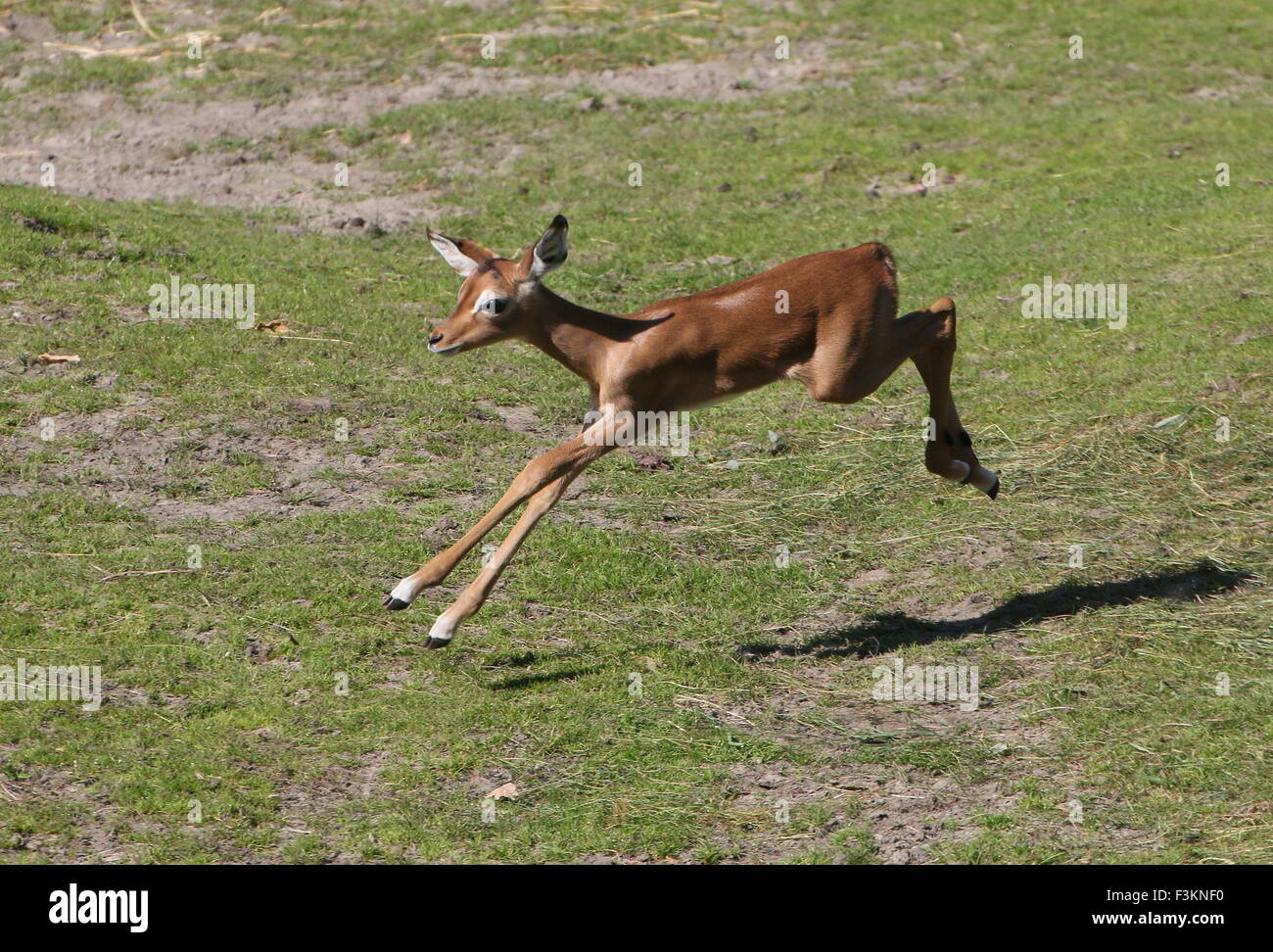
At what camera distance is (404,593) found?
749cm

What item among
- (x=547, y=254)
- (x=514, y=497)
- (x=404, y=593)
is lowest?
(x=404, y=593)

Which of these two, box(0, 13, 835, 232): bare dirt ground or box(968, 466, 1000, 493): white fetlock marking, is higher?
box(0, 13, 835, 232): bare dirt ground

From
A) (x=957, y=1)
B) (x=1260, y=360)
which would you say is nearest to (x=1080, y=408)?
(x=1260, y=360)

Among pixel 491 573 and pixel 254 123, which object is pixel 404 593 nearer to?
pixel 491 573

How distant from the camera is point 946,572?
8.59m

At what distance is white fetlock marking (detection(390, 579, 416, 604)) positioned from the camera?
748 centimetres

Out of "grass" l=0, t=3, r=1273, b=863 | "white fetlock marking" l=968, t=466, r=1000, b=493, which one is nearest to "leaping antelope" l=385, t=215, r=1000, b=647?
"white fetlock marking" l=968, t=466, r=1000, b=493

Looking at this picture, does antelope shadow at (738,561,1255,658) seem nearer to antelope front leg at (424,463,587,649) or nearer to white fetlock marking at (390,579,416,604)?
antelope front leg at (424,463,587,649)

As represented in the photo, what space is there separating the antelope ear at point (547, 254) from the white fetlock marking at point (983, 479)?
109 inches

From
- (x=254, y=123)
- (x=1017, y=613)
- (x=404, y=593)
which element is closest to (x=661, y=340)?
(x=404, y=593)

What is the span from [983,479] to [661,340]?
218 cm

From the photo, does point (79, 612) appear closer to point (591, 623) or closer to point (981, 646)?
→ point (591, 623)

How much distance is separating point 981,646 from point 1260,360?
3.98 metres

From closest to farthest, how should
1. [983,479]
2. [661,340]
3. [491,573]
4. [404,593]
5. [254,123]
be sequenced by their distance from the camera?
[404,593], [491,573], [661,340], [983,479], [254,123]
